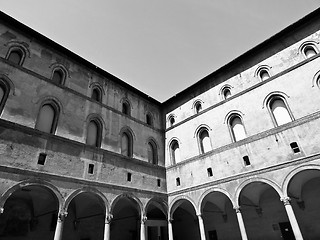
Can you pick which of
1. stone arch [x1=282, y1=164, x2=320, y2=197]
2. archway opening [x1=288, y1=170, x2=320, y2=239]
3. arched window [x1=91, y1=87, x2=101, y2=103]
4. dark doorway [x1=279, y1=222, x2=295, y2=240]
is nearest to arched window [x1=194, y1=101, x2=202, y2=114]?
arched window [x1=91, y1=87, x2=101, y2=103]

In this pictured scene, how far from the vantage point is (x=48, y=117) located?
11875mm

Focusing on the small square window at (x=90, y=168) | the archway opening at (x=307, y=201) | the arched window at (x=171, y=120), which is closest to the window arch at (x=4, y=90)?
the small square window at (x=90, y=168)

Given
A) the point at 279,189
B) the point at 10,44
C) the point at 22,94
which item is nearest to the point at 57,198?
the point at 22,94

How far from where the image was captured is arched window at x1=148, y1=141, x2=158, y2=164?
16250 mm

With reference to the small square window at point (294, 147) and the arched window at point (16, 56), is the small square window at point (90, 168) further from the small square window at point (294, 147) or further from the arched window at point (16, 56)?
the small square window at point (294, 147)

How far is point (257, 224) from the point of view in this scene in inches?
542

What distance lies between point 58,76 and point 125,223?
36.4 ft

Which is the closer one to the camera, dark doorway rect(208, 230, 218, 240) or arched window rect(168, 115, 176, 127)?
dark doorway rect(208, 230, 218, 240)

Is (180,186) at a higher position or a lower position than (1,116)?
lower

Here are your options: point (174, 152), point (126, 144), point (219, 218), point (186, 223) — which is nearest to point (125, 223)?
point (186, 223)

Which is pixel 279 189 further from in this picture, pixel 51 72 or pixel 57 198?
pixel 51 72

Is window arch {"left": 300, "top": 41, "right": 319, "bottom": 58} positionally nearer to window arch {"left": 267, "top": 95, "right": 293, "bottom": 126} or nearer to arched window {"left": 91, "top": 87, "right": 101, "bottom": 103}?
window arch {"left": 267, "top": 95, "right": 293, "bottom": 126}

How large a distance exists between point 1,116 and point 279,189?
13507 millimetres

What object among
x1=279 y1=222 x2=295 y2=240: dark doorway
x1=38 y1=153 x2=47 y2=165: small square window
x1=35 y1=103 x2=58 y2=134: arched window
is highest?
x1=35 y1=103 x2=58 y2=134: arched window
